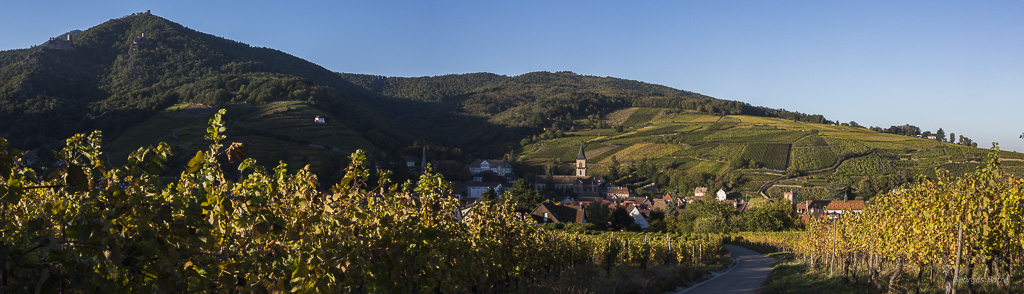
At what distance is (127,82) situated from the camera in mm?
102938

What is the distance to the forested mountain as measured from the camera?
7369 centimetres

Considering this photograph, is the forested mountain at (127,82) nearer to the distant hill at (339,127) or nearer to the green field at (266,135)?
the distant hill at (339,127)

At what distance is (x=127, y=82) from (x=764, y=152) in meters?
102

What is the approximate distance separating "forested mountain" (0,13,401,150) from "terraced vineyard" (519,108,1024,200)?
4381 cm

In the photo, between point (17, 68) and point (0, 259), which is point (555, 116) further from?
point (0, 259)

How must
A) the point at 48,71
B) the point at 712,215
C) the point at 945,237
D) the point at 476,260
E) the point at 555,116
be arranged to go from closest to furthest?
the point at 476,260 < the point at 945,237 < the point at 712,215 < the point at 48,71 < the point at 555,116

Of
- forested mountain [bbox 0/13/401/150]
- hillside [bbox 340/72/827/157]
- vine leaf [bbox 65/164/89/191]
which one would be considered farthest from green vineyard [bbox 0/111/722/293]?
hillside [bbox 340/72/827/157]

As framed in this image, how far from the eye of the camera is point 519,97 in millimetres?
197250

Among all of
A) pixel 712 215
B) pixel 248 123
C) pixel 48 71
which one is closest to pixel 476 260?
pixel 712 215

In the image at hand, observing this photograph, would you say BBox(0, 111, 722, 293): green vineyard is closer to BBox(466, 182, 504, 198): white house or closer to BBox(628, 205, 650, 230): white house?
BBox(628, 205, 650, 230): white house

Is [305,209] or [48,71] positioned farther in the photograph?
[48,71]

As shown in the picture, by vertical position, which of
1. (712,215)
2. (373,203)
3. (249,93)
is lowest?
(712,215)

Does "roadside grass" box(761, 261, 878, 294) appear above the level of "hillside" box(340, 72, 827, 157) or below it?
below

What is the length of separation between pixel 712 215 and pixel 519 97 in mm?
141722
